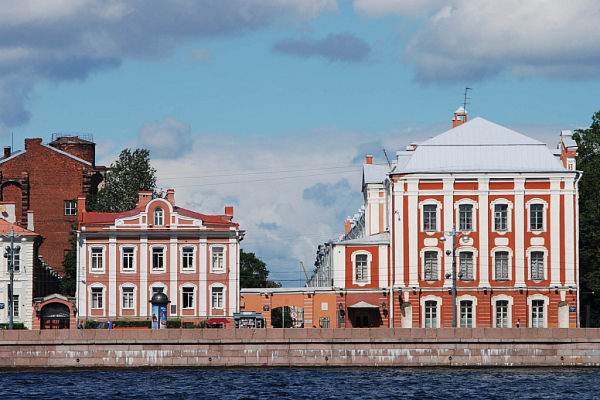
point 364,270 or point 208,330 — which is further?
point 364,270

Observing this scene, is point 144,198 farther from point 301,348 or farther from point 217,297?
point 301,348

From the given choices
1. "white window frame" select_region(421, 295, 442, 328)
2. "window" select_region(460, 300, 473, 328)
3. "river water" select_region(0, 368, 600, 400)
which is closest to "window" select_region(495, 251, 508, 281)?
"window" select_region(460, 300, 473, 328)

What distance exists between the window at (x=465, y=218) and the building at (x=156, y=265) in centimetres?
1685

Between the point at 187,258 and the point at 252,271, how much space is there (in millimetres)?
48032

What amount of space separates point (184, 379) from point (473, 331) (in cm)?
1690

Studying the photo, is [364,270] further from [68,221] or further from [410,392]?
[68,221]

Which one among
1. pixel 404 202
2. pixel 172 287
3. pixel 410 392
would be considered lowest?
pixel 410 392

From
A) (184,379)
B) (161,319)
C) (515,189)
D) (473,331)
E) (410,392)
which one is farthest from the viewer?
(515,189)

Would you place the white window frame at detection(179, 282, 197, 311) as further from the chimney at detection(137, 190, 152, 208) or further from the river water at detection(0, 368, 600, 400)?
the river water at detection(0, 368, 600, 400)

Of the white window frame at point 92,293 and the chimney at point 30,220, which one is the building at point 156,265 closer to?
the white window frame at point 92,293

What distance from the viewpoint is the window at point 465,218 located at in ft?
227

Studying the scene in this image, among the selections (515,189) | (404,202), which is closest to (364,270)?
(404,202)

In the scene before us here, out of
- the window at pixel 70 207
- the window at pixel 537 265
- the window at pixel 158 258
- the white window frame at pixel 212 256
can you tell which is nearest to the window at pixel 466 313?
the window at pixel 537 265

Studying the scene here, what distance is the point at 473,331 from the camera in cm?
5606
